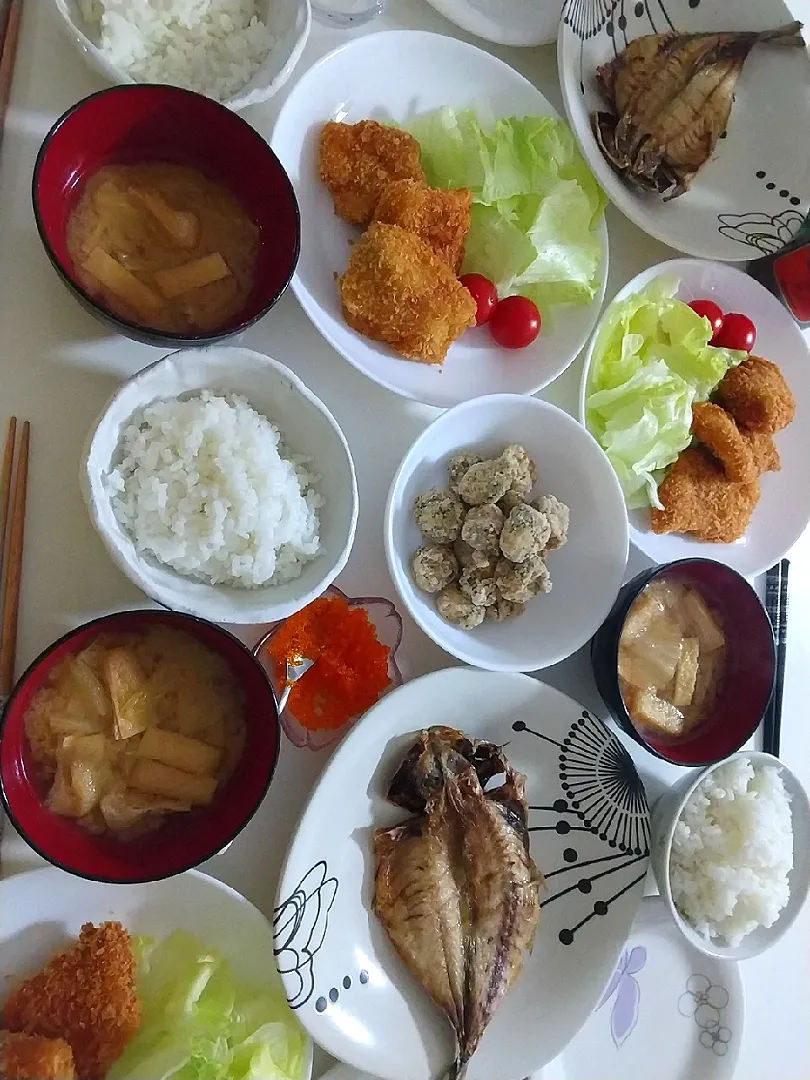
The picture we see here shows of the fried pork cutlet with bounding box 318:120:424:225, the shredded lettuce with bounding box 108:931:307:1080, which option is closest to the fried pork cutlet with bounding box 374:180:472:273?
the fried pork cutlet with bounding box 318:120:424:225

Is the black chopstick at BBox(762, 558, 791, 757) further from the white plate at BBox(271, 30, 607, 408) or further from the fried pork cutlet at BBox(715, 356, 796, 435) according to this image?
the white plate at BBox(271, 30, 607, 408)

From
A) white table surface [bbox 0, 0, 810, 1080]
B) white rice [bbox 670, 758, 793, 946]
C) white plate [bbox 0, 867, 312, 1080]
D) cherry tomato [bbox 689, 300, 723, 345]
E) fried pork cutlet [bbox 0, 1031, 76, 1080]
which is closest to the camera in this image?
fried pork cutlet [bbox 0, 1031, 76, 1080]

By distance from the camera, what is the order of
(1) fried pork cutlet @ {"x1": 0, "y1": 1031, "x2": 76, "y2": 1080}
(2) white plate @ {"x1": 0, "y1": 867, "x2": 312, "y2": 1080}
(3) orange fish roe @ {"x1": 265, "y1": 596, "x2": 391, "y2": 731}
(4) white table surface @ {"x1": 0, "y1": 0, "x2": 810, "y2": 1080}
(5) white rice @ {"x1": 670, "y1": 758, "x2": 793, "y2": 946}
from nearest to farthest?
(1) fried pork cutlet @ {"x1": 0, "y1": 1031, "x2": 76, "y2": 1080}
(2) white plate @ {"x1": 0, "y1": 867, "x2": 312, "y2": 1080}
(4) white table surface @ {"x1": 0, "y1": 0, "x2": 810, "y2": 1080}
(3) orange fish roe @ {"x1": 265, "y1": 596, "x2": 391, "y2": 731}
(5) white rice @ {"x1": 670, "y1": 758, "x2": 793, "y2": 946}

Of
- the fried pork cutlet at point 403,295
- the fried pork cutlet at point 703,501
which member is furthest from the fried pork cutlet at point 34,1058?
the fried pork cutlet at point 703,501

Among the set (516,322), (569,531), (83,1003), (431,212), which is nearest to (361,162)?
(431,212)

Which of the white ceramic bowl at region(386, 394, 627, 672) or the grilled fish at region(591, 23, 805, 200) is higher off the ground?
the grilled fish at region(591, 23, 805, 200)

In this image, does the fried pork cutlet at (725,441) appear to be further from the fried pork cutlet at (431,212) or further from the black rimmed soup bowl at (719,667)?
the fried pork cutlet at (431,212)
